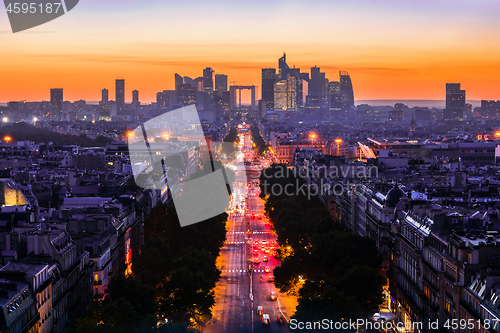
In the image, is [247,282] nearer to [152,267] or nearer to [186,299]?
[152,267]

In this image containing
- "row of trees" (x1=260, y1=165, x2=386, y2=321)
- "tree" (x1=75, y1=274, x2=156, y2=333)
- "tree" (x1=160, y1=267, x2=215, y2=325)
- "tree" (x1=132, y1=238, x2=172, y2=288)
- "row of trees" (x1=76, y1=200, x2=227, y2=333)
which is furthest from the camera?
"tree" (x1=132, y1=238, x2=172, y2=288)

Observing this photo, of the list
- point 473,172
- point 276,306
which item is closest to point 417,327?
point 276,306

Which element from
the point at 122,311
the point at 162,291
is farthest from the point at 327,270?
the point at 122,311

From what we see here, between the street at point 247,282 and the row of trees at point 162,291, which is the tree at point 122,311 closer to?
the row of trees at point 162,291

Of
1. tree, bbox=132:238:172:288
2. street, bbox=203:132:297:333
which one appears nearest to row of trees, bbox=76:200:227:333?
tree, bbox=132:238:172:288

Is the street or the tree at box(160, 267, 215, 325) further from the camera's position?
the street

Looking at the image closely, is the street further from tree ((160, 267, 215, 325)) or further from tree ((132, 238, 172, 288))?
tree ((132, 238, 172, 288))

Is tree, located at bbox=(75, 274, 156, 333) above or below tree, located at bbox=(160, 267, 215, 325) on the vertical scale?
above
